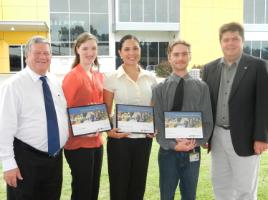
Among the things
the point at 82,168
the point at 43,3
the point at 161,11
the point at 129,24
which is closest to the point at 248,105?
the point at 82,168

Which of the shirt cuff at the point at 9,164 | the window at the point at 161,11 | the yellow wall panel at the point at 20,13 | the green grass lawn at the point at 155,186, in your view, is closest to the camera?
the shirt cuff at the point at 9,164

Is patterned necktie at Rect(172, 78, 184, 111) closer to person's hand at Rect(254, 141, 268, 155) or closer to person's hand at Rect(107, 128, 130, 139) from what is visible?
person's hand at Rect(107, 128, 130, 139)

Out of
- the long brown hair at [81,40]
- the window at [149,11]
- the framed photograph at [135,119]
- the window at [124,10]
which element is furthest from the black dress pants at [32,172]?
the window at [124,10]

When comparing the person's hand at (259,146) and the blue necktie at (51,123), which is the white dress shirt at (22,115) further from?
the person's hand at (259,146)

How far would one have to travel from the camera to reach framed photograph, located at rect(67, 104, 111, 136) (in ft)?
13.7

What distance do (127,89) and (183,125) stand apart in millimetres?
725

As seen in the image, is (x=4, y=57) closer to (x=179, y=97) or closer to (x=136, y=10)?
(x=136, y=10)

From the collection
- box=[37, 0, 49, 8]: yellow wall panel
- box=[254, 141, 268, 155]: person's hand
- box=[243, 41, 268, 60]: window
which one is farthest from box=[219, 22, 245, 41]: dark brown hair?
box=[243, 41, 268, 60]: window

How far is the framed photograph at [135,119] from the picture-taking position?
4.24 m

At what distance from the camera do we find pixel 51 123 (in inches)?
152

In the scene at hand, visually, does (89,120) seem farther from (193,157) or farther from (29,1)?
(29,1)

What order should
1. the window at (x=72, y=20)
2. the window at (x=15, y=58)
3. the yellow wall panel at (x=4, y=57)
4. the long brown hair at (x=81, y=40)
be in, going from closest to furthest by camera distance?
1. the long brown hair at (x=81, y=40)
2. the yellow wall panel at (x=4, y=57)
3. the window at (x=15, y=58)
4. the window at (x=72, y=20)

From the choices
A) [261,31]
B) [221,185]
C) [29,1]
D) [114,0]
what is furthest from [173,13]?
[221,185]

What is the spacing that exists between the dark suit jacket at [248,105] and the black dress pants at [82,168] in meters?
1.55
